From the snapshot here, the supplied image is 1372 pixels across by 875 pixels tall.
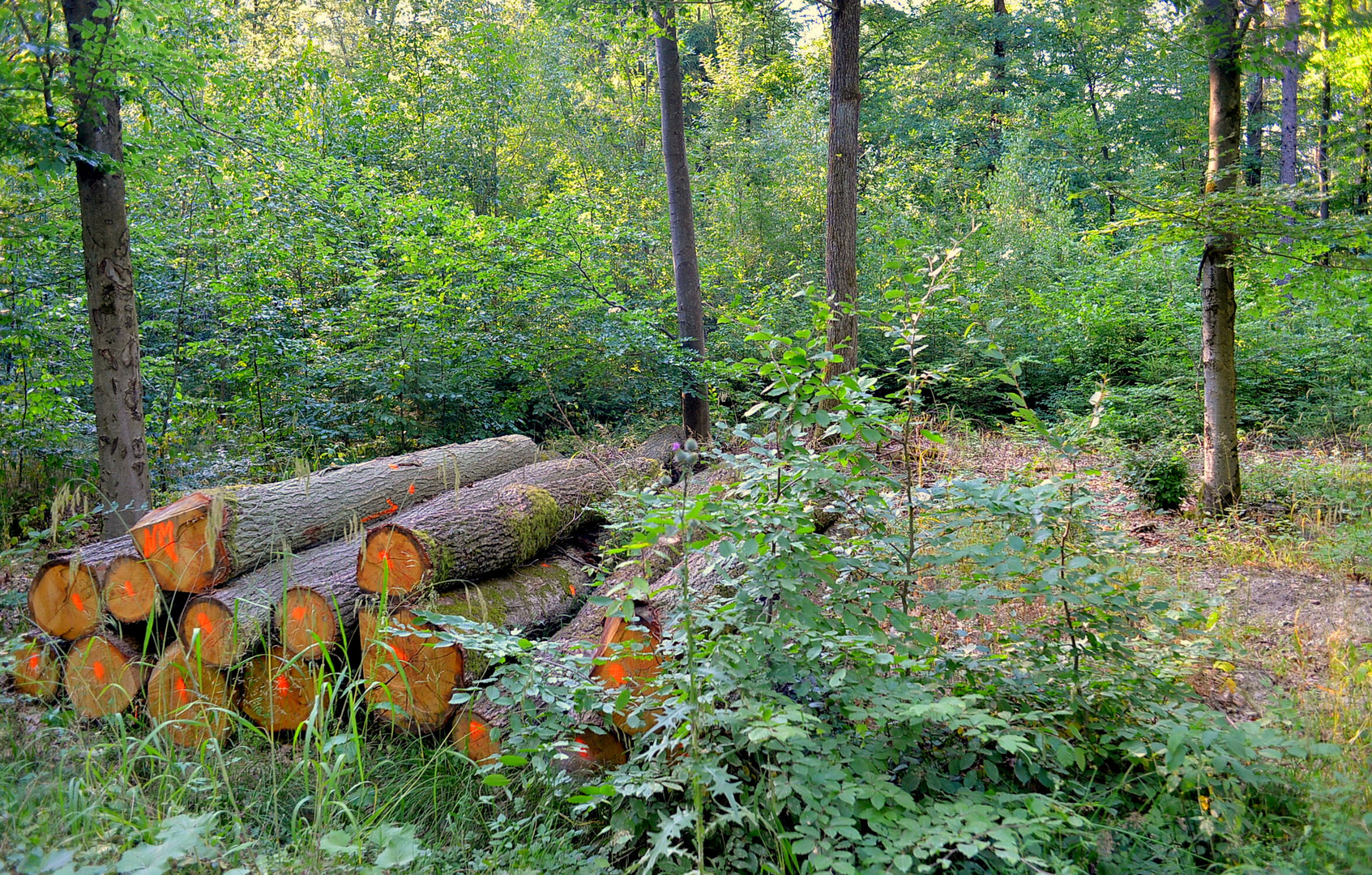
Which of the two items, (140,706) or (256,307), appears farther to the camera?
(256,307)

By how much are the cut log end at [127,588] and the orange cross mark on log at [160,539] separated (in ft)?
0.26

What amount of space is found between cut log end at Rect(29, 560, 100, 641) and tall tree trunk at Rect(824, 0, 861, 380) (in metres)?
5.12

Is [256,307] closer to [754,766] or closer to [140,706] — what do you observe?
[140,706]

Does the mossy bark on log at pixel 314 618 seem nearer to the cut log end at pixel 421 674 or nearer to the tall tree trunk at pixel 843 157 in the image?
the cut log end at pixel 421 674

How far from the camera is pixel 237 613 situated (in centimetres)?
321

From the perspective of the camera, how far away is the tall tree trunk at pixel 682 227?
8117mm

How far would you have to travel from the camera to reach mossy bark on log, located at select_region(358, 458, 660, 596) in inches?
139

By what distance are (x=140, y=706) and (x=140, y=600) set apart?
0.49m

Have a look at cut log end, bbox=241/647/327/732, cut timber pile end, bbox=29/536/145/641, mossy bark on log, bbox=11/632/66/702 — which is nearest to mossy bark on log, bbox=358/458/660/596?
cut log end, bbox=241/647/327/732

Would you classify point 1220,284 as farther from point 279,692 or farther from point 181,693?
point 181,693

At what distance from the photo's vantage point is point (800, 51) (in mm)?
16812

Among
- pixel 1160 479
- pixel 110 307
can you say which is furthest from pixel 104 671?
pixel 1160 479

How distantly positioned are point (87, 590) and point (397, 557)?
150 cm

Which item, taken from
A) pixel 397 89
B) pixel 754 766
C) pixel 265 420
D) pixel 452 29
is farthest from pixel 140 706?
pixel 452 29
